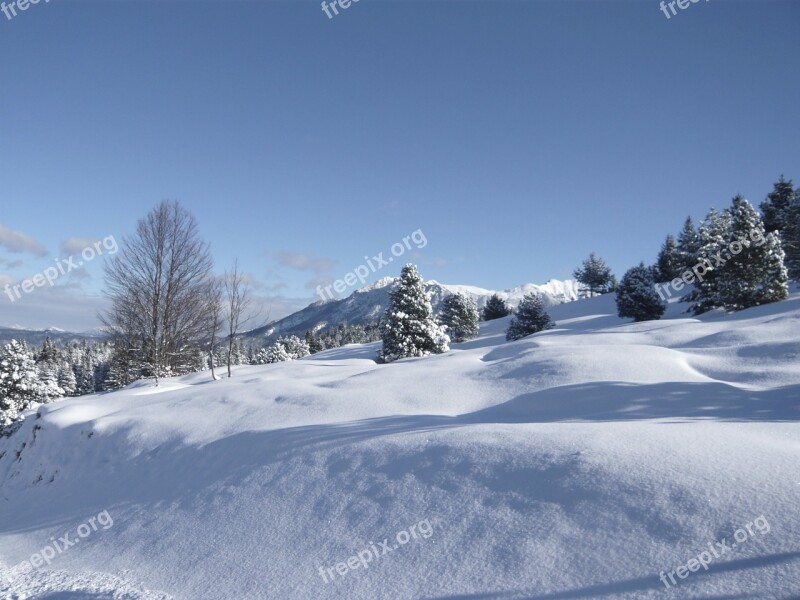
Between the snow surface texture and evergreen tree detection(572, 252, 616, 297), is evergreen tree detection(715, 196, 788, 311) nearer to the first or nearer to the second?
the snow surface texture

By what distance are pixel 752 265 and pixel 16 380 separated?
4296cm

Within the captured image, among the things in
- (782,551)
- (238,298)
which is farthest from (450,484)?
(238,298)

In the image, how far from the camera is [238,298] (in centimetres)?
2202

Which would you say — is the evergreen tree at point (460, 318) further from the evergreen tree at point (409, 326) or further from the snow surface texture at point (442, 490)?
the snow surface texture at point (442, 490)

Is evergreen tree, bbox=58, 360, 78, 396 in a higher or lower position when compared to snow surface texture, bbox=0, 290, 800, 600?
higher

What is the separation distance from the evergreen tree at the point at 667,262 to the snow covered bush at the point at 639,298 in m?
23.2

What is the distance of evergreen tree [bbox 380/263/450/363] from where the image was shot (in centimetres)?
2627

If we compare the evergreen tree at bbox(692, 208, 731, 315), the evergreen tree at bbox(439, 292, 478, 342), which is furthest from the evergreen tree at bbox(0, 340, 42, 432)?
the evergreen tree at bbox(692, 208, 731, 315)

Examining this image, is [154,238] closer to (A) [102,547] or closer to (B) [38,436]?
(B) [38,436]

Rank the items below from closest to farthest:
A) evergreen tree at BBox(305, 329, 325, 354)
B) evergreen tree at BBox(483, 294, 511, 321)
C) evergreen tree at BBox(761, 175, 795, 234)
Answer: evergreen tree at BBox(761, 175, 795, 234) < evergreen tree at BBox(483, 294, 511, 321) < evergreen tree at BBox(305, 329, 325, 354)

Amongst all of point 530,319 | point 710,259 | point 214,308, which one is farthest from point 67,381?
point 710,259

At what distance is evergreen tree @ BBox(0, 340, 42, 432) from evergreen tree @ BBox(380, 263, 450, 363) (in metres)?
21.9

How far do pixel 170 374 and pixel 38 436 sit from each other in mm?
10494

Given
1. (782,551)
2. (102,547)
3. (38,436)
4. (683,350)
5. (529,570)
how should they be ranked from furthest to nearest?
(683,350)
(38,436)
(102,547)
(529,570)
(782,551)
